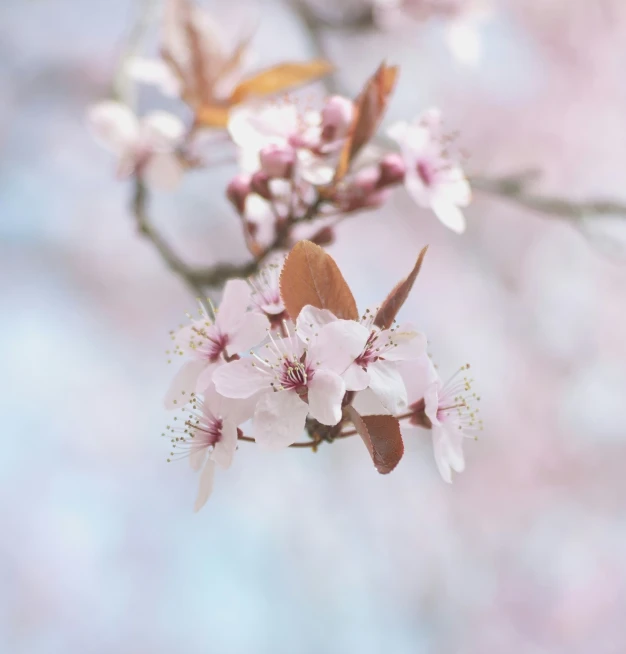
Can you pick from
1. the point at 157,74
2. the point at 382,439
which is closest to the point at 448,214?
the point at 382,439

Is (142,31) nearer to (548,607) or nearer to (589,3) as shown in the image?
(548,607)

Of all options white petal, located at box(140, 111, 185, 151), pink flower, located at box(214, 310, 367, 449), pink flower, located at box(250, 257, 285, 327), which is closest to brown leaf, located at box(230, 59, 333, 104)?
white petal, located at box(140, 111, 185, 151)

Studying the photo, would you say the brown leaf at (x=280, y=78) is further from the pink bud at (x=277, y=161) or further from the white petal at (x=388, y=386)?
the white petal at (x=388, y=386)

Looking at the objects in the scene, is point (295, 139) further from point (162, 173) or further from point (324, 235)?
point (162, 173)

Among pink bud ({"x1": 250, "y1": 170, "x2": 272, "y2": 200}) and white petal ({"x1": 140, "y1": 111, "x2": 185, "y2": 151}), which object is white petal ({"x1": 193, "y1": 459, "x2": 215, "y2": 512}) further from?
white petal ({"x1": 140, "y1": 111, "x2": 185, "y2": 151})

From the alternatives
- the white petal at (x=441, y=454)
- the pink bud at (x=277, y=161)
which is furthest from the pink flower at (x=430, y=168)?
the white petal at (x=441, y=454)

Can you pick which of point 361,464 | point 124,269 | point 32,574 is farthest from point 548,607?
point 124,269

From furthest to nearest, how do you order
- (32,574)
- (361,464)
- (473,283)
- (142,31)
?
(473,283)
(361,464)
(32,574)
(142,31)
